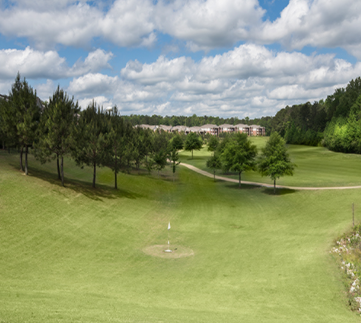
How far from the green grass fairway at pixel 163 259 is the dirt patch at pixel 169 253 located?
729 mm

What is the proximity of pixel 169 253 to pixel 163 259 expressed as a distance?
5.29 feet

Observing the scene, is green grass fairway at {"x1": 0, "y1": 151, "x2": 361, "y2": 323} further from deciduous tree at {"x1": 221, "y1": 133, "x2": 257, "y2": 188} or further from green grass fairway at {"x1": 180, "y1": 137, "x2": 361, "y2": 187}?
green grass fairway at {"x1": 180, "y1": 137, "x2": 361, "y2": 187}

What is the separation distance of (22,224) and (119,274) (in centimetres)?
1320

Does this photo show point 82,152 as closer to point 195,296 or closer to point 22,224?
point 22,224

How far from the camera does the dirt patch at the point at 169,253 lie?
89.1ft

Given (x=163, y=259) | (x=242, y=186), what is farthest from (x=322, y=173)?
(x=163, y=259)

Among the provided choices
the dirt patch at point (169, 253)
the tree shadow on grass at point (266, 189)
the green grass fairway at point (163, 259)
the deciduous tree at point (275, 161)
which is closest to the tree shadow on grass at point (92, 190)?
the green grass fairway at point (163, 259)

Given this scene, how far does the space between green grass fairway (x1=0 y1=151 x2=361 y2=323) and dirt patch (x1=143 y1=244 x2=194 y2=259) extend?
73 centimetres

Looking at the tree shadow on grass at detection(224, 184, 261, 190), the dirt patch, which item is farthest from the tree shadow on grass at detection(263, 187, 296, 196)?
the dirt patch

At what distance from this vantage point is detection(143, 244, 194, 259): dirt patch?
27.2 m

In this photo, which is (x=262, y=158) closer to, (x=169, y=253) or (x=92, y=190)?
(x=92, y=190)

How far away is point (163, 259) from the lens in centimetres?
2616

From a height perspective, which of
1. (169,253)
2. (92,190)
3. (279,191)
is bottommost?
(169,253)

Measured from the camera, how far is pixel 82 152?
1834 inches
